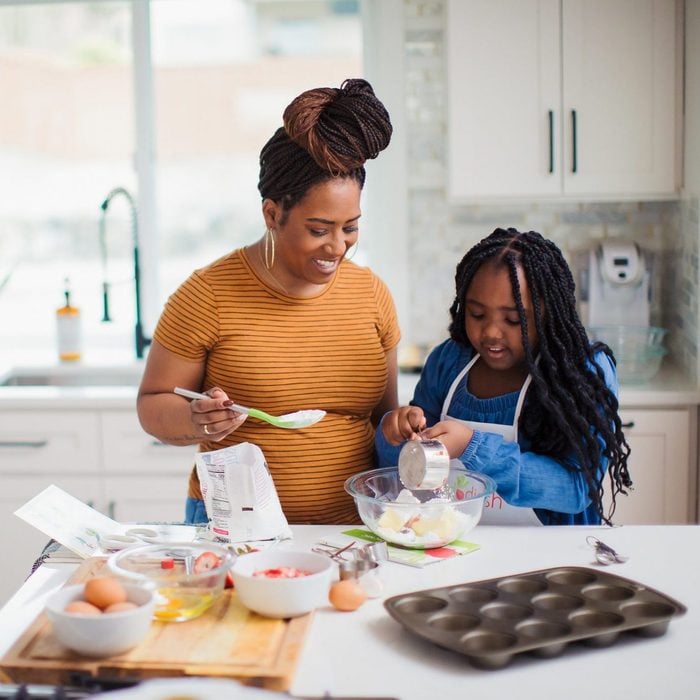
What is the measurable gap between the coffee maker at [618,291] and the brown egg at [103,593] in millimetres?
2387

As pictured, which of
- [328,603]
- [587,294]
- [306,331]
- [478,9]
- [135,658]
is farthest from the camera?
[587,294]

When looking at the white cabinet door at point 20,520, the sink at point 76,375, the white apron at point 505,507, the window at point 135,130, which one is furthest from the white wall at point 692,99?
the white cabinet door at point 20,520

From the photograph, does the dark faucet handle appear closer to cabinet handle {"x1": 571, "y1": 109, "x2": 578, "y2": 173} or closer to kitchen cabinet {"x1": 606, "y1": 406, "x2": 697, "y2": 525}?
cabinet handle {"x1": 571, "y1": 109, "x2": 578, "y2": 173}

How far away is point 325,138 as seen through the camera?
6.25 ft

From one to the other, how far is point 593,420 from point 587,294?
1.74 metres

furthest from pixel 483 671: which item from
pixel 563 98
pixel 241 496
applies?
pixel 563 98

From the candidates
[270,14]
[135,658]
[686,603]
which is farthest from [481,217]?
[135,658]

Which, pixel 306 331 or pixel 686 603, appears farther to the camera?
pixel 306 331

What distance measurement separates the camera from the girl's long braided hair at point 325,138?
1898mm

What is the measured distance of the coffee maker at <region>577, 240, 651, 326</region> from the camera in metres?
3.48

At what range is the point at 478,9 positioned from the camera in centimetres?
326

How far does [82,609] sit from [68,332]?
7.98 feet

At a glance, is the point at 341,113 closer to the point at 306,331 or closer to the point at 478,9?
the point at 306,331

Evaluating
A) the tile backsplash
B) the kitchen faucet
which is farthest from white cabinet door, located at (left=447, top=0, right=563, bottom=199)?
the kitchen faucet
